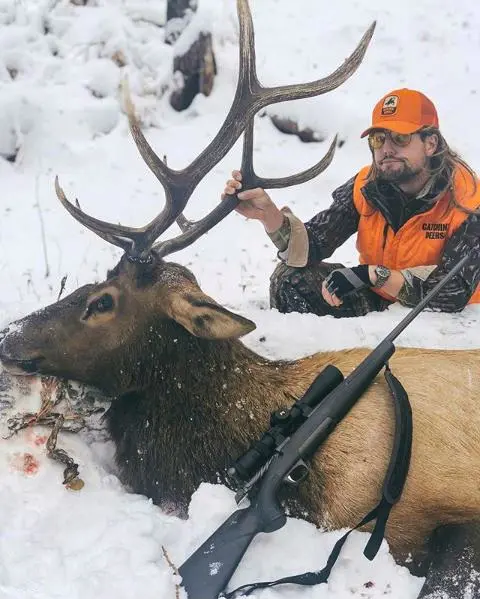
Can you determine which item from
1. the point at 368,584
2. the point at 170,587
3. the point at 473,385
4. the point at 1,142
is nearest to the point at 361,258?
the point at 473,385

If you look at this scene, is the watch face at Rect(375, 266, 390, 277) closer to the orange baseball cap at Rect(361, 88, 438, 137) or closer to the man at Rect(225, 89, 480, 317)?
the man at Rect(225, 89, 480, 317)

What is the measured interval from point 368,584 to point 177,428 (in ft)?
3.88

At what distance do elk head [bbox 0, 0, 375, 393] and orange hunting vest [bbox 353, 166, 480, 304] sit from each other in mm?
1104

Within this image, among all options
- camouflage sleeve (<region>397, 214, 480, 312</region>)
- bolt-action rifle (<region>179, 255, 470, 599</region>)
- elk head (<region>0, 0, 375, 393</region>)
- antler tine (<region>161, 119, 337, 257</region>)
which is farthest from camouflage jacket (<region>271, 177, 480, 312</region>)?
elk head (<region>0, 0, 375, 393</region>)

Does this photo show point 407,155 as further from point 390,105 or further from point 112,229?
point 112,229

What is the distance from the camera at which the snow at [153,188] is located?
114 inches

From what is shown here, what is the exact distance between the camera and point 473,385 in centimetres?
334

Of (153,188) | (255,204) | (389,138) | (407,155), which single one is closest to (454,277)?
(407,155)

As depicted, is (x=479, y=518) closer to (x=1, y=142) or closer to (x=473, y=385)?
(x=473, y=385)

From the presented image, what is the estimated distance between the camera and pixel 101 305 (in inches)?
140

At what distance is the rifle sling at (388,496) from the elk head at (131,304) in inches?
38.8

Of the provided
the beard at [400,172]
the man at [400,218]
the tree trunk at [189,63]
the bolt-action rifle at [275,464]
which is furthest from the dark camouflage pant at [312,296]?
the tree trunk at [189,63]

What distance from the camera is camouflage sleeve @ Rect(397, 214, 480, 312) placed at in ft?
13.4

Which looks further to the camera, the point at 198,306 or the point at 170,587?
the point at 198,306
